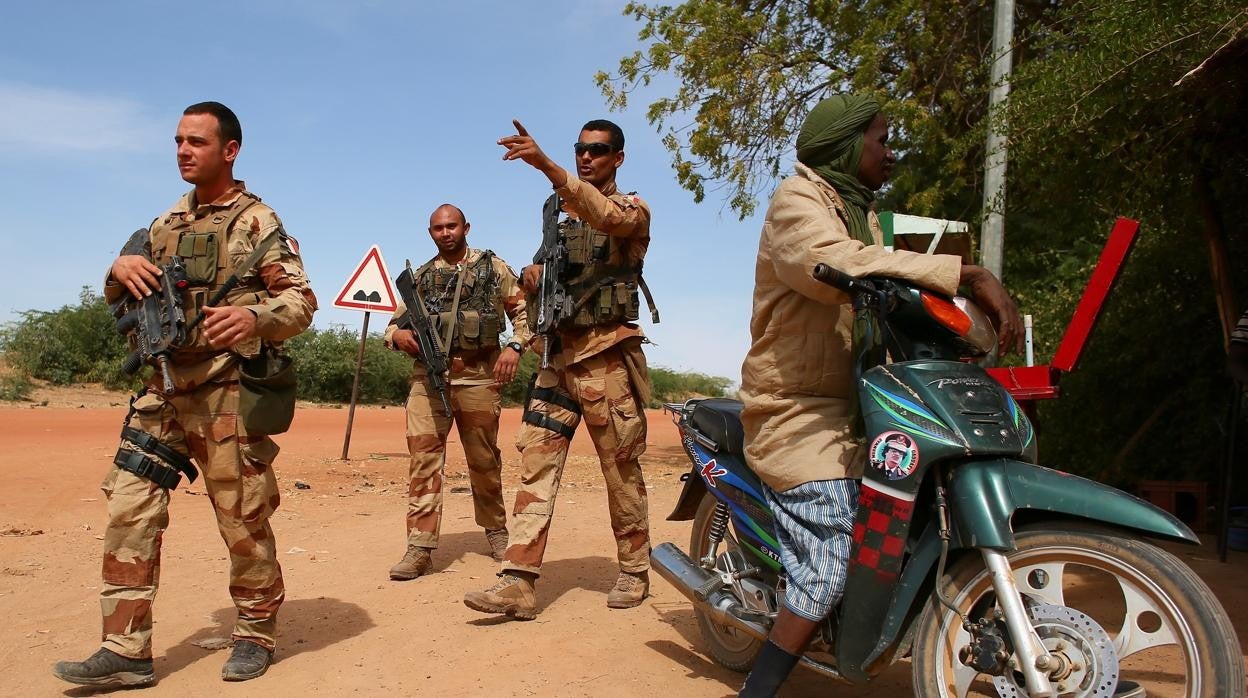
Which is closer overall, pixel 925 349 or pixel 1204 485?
pixel 925 349

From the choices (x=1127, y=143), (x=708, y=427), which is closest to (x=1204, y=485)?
(x=1127, y=143)

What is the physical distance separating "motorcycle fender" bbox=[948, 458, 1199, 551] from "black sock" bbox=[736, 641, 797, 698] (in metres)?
0.73

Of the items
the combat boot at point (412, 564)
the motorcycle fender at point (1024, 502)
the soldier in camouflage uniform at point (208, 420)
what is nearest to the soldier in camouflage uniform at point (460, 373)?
the combat boot at point (412, 564)

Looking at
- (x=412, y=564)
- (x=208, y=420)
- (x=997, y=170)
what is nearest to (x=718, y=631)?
(x=208, y=420)

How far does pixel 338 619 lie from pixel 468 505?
3.80 meters

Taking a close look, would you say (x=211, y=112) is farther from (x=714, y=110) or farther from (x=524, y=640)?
(x=714, y=110)

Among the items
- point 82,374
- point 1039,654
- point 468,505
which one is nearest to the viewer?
point 1039,654

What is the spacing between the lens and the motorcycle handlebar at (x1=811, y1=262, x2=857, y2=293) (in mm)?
2980

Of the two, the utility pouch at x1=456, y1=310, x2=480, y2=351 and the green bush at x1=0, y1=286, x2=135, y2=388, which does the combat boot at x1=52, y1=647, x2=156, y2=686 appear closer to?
the utility pouch at x1=456, y1=310, x2=480, y2=351

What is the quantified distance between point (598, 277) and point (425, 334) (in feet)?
5.33

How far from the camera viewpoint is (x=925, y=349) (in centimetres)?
308

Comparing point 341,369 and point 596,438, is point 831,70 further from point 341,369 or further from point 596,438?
point 341,369

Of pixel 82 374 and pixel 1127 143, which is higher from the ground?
pixel 1127 143

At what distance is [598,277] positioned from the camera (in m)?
5.27
